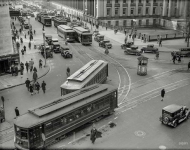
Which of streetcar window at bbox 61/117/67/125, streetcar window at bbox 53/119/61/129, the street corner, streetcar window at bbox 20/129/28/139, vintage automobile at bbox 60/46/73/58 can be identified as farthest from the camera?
vintage automobile at bbox 60/46/73/58

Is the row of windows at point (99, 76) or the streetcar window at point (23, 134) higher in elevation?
the row of windows at point (99, 76)

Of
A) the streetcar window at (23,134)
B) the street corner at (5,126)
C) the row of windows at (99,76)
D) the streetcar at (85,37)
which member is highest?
the streetcar at (85,37)

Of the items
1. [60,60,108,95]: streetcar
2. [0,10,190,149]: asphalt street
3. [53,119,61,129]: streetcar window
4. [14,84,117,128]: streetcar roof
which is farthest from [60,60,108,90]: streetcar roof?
[53,119,61,129]: streetcar window

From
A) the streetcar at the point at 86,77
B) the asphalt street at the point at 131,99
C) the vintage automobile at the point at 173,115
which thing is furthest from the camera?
the streetcar at the point at 86,77

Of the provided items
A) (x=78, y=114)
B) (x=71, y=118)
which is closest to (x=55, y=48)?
(x=78, y=114)

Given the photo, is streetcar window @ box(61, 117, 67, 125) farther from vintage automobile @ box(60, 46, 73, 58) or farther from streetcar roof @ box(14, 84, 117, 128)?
vintage automobile @ box(60, 46, 73, 58)

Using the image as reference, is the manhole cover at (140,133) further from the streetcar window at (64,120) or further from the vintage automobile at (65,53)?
the vintage automobile at (65,53)

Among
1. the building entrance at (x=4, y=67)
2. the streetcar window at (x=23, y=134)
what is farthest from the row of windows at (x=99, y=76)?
the building entrance at (x=4, y=67)

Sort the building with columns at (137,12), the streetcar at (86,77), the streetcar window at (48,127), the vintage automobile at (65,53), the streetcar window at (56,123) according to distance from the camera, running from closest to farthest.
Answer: the streetcar window at (48,127) < the streetcar window at (56,123) < the streetcar at (86,77) < the vintage automobile at (65,53) < the building with columns at (137,12)

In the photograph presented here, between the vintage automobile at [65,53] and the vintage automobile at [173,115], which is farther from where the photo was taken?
the vintage automobile at [65,53]
